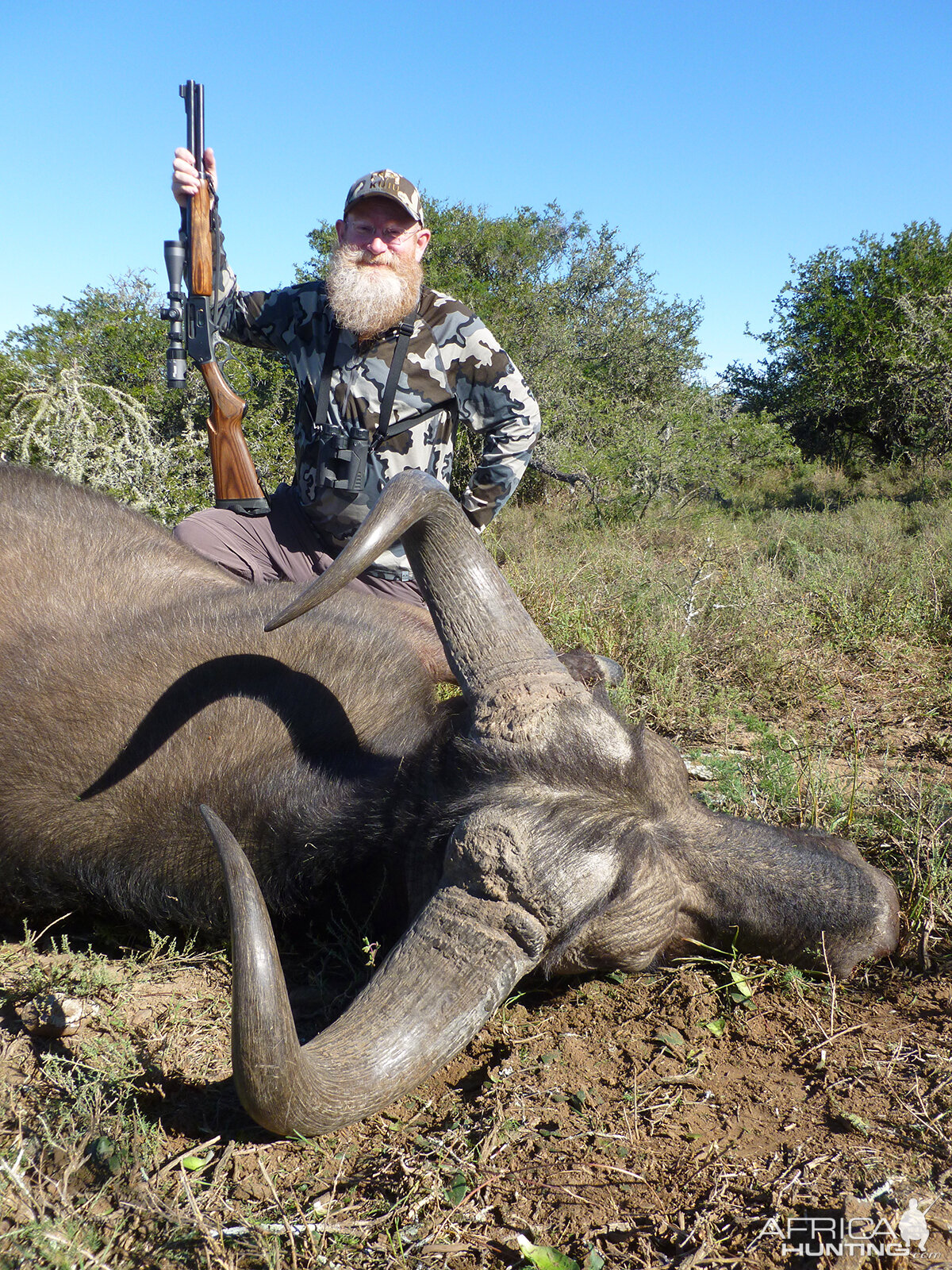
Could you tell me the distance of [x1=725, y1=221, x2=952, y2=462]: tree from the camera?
17016 mm

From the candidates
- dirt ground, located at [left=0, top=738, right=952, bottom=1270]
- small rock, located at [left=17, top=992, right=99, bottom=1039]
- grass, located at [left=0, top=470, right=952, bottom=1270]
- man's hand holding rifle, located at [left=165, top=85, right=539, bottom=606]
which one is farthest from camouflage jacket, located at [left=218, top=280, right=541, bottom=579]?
dirt ground, located at [left=0, top=738, right=952, bottom=1270]

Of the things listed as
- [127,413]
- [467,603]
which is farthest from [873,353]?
[467,603]

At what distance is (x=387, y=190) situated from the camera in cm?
477

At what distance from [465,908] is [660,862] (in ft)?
1.89

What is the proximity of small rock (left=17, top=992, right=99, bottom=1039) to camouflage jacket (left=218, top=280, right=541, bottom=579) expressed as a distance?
8.41 feet

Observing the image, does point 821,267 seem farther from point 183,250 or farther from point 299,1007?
point 299,1007

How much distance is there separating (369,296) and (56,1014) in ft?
11.9

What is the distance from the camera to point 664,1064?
2252 mm

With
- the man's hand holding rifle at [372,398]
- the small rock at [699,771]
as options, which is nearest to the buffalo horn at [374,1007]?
the small rock at [699,771]

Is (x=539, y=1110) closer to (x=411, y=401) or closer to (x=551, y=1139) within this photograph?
(x=551, y=1139)

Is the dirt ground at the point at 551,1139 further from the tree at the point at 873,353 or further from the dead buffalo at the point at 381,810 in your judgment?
the tree at the point at 873,353

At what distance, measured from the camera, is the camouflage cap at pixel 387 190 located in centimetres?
475

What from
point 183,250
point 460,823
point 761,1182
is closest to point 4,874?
point 460,823
